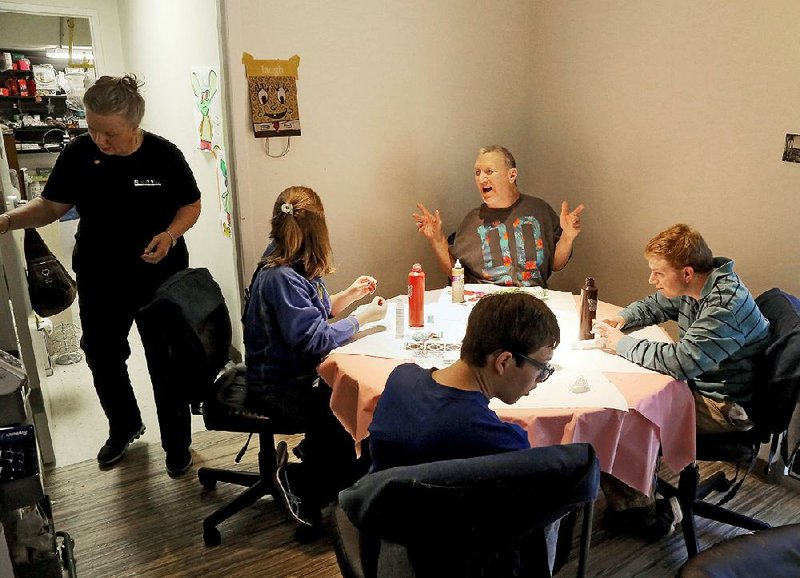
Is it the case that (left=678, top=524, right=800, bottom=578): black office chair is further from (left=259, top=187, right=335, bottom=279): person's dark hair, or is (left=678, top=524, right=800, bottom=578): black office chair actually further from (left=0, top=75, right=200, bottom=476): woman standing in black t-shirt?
(left=0, top=75, right=200, bottom=476): woman standing in black t-shirt

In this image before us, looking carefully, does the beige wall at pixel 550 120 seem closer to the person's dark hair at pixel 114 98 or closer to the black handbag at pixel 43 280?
the person's dark hair at pixel 114 98

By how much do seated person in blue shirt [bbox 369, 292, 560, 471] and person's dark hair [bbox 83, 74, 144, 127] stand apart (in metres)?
1.57

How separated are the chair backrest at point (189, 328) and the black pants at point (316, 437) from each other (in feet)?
0.60

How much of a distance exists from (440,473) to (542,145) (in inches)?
109

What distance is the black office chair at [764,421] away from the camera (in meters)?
1.90

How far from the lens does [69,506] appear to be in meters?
2.40

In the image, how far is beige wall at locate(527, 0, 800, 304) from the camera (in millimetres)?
2496

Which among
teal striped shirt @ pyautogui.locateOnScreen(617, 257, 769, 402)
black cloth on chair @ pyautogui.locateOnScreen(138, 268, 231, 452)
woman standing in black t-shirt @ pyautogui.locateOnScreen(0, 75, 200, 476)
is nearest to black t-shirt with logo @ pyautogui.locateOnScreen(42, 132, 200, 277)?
woman standing in black t-shirt @ pyautogui.locateOnScreen(0, 75, 200, 476)

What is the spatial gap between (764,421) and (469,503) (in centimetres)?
135

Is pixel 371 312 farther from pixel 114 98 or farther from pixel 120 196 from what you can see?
pixel 114 98

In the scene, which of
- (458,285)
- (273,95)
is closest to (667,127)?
(458,285)

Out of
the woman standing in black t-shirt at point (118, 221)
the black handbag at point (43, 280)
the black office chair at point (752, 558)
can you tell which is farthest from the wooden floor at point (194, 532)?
the black office chair at point (752, 558)

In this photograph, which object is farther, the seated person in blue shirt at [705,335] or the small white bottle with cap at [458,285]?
the small white bottle with cap at [458,285]

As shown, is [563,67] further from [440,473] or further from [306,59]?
[440,473]
